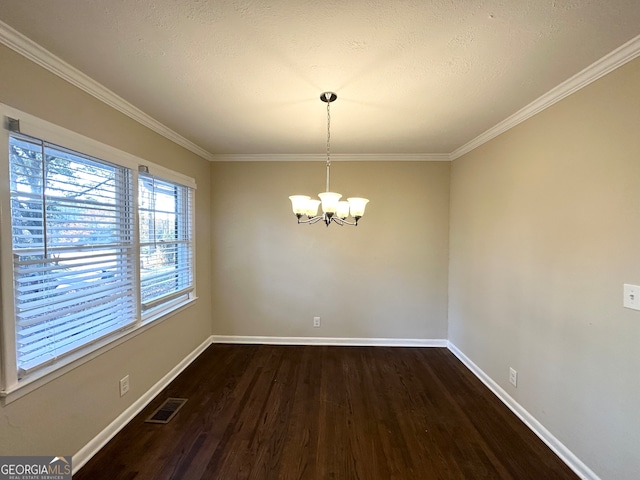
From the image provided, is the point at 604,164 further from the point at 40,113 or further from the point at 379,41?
the point at 40,113

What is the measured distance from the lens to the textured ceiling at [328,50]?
1204 mm

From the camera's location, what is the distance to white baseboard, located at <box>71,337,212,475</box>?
173 cm

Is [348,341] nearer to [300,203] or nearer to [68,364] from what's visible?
[300,203]

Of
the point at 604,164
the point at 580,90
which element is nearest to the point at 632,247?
the point at 604,164

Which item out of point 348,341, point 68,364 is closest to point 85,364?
point 68,364

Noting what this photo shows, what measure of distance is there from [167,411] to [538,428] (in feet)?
9.60

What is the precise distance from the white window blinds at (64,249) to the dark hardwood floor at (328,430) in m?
0.90

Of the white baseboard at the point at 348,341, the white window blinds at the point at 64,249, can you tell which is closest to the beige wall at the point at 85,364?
the white window blinds at the point at 64,249

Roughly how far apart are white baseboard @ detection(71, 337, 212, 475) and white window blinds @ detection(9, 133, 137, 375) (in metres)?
0.69

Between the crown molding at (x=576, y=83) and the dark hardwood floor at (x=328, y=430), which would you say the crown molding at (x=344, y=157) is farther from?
the dark hardwood floor at (x=328, y=430)

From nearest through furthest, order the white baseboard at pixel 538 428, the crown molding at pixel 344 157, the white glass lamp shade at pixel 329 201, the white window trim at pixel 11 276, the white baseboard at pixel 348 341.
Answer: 1. the white window trim at pixel 11 276
2. the white baseboard at pixel 538 428
3. the white glass lamp shade at pixel 329 201
4. the crown molding at pixel 344 157
5. the white baseboard at pixel 348 341

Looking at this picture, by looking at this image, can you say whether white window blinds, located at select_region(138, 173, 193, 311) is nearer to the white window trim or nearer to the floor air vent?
the white window trim

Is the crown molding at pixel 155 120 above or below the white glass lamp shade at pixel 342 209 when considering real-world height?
above

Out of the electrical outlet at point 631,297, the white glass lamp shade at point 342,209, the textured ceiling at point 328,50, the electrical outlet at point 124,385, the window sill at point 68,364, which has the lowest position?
the electrical outlet at point 124,385
